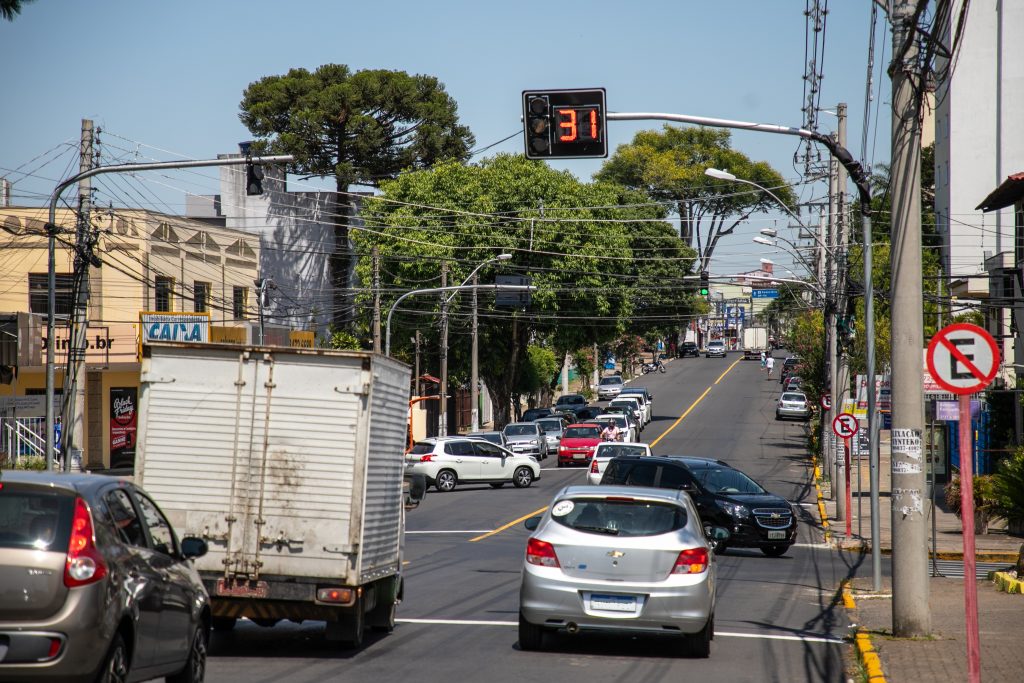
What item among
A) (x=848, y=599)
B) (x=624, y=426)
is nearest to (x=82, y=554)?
(x=848, y=599)

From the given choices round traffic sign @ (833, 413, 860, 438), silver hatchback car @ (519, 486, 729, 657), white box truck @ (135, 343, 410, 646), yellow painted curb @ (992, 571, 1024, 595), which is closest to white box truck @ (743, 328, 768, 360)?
round traffic sign @ (833, 413, 860, 438)

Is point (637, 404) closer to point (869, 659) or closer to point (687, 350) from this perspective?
point (869, 659)

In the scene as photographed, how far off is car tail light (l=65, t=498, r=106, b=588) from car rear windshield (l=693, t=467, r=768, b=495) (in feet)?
59.5

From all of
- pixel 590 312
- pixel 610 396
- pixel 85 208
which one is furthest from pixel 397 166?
pixel 85 208

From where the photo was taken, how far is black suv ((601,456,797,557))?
2364 cm

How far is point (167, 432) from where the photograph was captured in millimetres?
11664

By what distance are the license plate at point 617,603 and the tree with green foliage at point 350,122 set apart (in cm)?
5417

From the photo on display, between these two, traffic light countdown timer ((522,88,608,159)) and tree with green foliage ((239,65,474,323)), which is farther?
tree with green foliage ((239,65,474,323))

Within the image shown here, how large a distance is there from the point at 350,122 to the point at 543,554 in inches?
2189

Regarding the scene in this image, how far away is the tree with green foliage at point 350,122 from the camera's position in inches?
2571

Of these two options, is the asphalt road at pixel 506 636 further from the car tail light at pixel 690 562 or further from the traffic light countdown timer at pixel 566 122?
the traffic light countdown timer at pixel 566 122

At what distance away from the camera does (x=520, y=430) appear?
52.1 m

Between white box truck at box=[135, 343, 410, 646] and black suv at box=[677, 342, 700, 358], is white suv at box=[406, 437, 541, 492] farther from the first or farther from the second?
black suv at box=[677, 342, 700, 358]

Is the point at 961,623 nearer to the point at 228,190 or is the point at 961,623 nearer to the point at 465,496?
the point at 465,496
